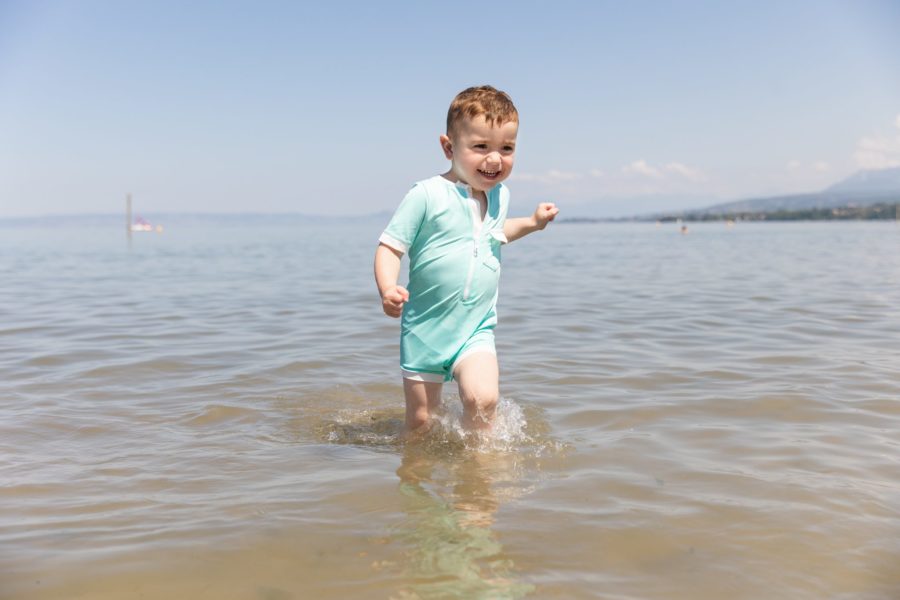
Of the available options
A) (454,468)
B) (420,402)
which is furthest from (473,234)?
(454,468)

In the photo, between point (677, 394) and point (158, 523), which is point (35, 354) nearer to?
point (158, 523)

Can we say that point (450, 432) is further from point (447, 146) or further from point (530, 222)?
point (447, 146)

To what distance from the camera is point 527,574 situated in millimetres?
2385

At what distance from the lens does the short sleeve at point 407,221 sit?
3498 mm

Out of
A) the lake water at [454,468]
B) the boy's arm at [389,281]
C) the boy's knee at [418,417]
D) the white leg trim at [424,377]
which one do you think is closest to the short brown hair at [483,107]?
the boy's arm at [389,281]

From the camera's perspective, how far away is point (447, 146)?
12.0 feet

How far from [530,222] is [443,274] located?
61cm

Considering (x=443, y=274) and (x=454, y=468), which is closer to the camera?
(x=454, y=468)

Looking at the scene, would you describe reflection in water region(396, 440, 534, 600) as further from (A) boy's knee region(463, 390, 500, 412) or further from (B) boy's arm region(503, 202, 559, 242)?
(B) boy's arm region(503, 202, 559, 242)

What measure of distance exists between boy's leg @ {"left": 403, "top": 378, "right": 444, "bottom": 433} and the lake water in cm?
12

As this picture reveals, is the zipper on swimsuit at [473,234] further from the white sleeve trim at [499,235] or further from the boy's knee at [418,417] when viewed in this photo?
the boy's knee at [418,417]

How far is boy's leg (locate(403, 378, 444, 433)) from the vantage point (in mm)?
3760

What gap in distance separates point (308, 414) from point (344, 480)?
148 cm

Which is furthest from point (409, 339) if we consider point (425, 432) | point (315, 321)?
point (315, 321)
